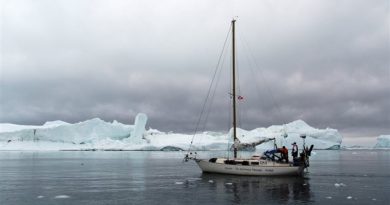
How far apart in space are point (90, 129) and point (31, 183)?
331ft

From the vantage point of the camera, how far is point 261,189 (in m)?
28.1

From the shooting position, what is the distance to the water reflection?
23812 millimetres

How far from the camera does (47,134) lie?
132m

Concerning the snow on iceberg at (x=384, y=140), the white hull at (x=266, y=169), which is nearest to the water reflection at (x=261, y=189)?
the white hull at (x=266, y=169)

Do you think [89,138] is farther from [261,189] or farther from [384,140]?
[384,140]

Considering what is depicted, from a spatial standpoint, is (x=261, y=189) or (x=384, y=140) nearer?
(x=261, y=189)

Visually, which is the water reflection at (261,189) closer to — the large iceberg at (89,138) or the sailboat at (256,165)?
the sailboat at (256,165)

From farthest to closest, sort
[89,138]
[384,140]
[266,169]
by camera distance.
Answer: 1. [384,140]
2. [89,138]
3. [266,169]

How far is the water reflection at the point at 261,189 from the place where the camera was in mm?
23812

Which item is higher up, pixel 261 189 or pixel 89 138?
pixel 89 138

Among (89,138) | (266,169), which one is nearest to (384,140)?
(89,138)

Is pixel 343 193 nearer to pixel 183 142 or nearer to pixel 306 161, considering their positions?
pixel 306 161

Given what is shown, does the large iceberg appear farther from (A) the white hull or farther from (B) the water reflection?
(B) the water reflection

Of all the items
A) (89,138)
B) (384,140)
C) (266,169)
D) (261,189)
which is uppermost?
(89,138)
